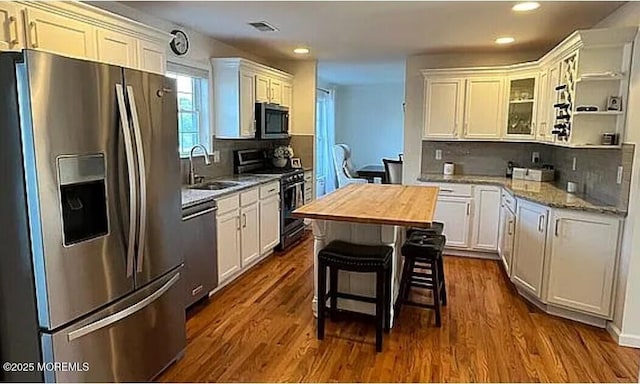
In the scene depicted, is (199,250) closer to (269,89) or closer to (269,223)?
(269,223)

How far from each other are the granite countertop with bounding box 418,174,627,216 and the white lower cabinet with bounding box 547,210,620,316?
57 mm

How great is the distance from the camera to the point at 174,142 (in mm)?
2520

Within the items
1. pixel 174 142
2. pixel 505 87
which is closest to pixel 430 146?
pixel 505 87

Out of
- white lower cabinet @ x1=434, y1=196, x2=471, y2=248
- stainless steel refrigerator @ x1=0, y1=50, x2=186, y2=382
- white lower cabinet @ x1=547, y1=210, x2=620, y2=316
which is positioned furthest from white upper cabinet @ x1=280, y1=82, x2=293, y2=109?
white lower cabinet @ x1=547, y1=210, x2=620, y2=316

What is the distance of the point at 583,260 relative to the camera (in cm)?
312

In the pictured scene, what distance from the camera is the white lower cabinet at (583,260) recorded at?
301 centimetres

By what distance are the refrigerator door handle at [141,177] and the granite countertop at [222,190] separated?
0.84 m

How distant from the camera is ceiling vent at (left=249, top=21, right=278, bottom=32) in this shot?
376 centimetres

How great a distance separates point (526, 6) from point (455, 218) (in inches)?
92.6

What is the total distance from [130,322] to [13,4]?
65.2 inches

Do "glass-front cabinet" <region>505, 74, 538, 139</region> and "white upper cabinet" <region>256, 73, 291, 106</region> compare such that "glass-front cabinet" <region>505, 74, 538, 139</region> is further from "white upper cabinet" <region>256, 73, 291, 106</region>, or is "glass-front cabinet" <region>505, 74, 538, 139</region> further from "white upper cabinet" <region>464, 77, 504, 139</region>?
"white upper cabinet" <region>256, 73, 291, 106</region>

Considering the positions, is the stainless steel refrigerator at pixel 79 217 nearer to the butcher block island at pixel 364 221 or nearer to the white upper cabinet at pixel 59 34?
the white upper cabinet at pixel 59 34

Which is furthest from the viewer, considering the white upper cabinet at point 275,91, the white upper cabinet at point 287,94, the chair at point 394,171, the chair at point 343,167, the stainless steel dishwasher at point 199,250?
the chair at point 343,167

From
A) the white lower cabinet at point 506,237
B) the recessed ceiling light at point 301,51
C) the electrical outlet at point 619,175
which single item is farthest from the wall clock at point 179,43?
the electrical outlet at point 619,175
